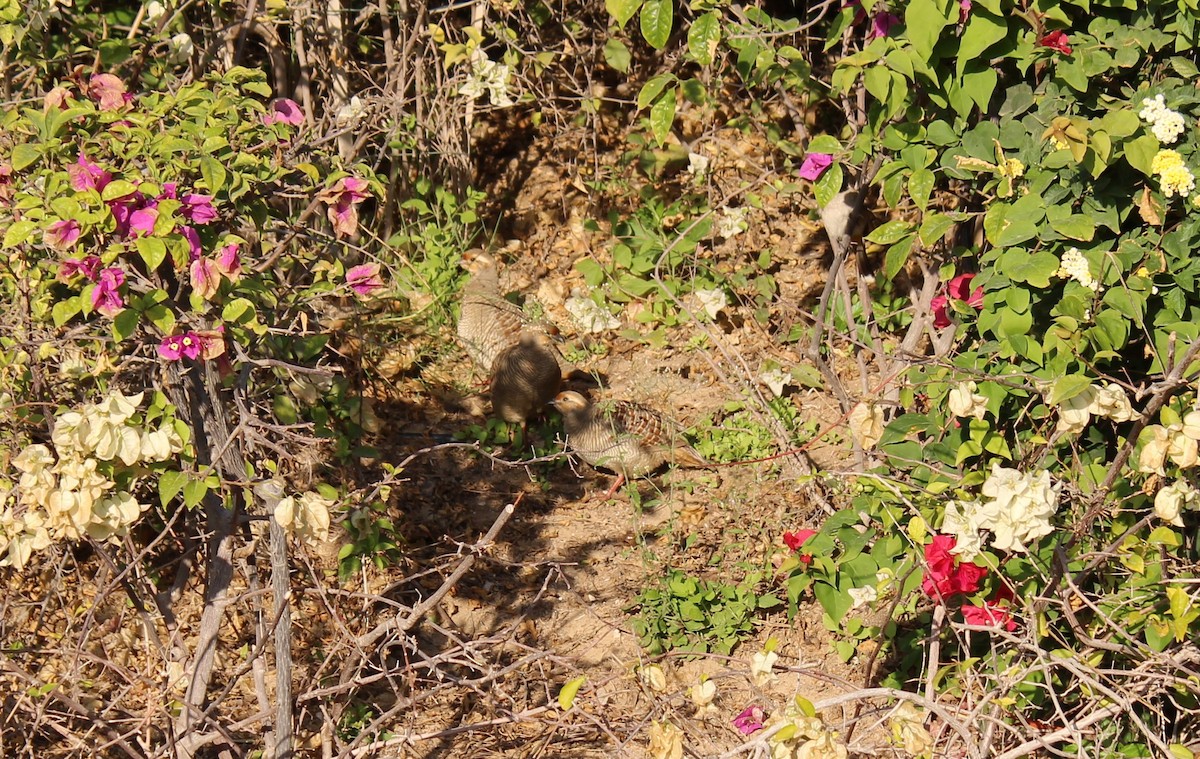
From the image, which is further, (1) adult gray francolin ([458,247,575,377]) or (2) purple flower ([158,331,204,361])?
(1) adult gray francolin ([458,247,575,377])

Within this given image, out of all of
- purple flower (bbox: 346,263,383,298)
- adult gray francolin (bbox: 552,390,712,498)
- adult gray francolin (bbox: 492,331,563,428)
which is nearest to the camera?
purple flower (bbox: 346,263,383,298)

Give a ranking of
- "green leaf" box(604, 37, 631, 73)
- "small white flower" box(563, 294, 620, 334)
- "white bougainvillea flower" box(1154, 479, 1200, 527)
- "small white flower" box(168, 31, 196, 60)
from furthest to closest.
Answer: "small white flower" box(563, 294, 620, 334), "green leaf" box(604, 37, 631, 73), "small white flower" box(168, 31, 196, 60), "white bougainvillea flower" box(1154, 479, 1200, 527)

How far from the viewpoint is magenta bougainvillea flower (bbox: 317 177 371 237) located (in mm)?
2560

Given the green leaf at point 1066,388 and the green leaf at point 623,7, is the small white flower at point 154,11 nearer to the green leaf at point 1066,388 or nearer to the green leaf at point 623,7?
the green leaf at point 623,7

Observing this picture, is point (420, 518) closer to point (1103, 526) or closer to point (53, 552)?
point (53, 552)

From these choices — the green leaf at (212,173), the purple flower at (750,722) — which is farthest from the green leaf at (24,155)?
the purple flower at (750,722)

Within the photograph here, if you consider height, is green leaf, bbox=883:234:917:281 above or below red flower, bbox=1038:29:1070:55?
below

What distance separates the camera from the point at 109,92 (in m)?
2.58

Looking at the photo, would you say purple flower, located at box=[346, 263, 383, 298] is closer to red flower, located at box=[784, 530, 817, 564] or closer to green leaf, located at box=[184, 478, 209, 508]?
green leaf, located at box=[184, 478, 209, 508]

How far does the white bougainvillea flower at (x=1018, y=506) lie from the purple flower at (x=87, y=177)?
1949mm

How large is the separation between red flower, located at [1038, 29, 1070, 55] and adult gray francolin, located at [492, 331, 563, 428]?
2.37 metres

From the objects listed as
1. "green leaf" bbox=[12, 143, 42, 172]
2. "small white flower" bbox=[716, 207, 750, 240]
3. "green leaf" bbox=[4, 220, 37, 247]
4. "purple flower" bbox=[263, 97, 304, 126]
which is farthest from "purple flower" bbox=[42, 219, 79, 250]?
"small white flower" bbox=[716, 207, 750, 240]

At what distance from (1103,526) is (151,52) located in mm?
3586

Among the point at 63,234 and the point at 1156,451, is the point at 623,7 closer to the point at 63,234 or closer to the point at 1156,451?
the point at 63,234
